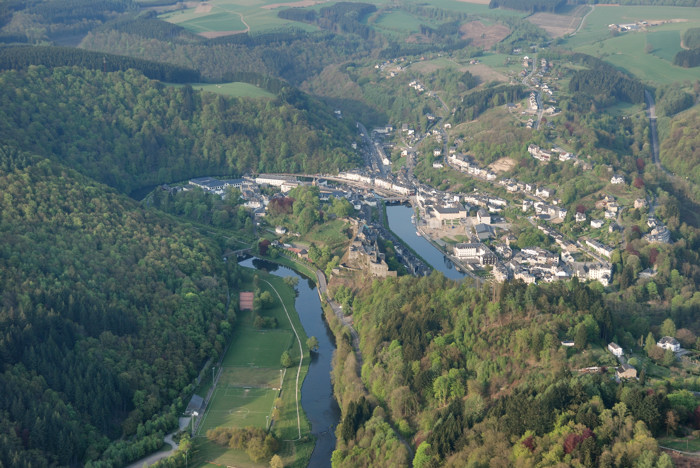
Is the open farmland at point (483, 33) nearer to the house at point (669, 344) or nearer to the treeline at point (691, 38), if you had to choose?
the treeline at point (691, 38)

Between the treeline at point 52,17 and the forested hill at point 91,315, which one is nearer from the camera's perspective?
the forested hill at point 91,315

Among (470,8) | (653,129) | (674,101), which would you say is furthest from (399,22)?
(653,129)

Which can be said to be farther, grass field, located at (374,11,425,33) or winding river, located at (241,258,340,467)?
grass field, located at (374,11,425,33)

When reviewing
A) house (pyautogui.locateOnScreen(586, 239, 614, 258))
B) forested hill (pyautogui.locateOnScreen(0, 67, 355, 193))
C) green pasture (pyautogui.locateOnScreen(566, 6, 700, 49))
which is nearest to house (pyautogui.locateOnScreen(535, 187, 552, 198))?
house (pyautogui.locateOnScreen(586, 239, 614, 258))

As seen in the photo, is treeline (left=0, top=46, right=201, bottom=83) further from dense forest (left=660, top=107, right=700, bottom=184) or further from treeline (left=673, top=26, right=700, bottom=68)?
treeline (left=673, top=26, right=700, bottom=68)

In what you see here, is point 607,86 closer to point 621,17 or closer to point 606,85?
point 606,85

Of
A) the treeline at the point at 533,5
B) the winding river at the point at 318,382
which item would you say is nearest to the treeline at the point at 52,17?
the treeline at the point at 533,5

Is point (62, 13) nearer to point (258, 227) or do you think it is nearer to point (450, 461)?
point (258, 227)
